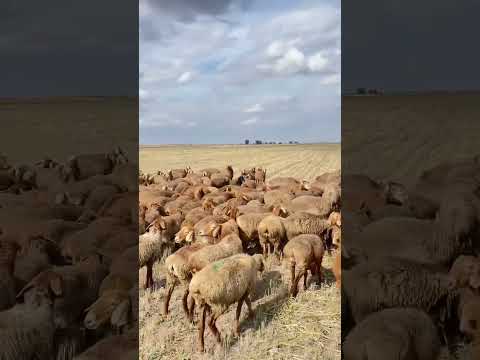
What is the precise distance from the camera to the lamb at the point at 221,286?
11.1ft

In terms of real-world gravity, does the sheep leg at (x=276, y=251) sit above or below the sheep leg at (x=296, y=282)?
above

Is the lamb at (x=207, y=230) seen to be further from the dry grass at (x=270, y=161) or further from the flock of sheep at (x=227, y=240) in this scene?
the dry grass at (x=270, y=161)

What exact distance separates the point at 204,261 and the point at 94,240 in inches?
34.9

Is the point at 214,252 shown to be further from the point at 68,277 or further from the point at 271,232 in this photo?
the point at 68,277

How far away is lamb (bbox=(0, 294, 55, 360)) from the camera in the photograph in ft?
7.97

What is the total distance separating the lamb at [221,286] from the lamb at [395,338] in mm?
1171

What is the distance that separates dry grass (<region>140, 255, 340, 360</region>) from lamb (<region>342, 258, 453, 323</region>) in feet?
2.23

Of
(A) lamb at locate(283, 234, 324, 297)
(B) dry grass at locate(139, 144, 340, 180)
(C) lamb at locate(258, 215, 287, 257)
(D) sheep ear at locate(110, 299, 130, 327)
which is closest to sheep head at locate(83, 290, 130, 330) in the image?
(D) sheep ear at locate(110, 299, 130, 327)

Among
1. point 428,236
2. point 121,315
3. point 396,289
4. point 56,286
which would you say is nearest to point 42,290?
point 56,286

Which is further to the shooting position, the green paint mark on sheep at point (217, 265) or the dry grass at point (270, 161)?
the dry grass at point (270, 161)

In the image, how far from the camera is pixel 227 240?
4.48 m

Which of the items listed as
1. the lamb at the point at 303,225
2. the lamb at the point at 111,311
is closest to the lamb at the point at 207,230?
the lamb at the point at 303,225

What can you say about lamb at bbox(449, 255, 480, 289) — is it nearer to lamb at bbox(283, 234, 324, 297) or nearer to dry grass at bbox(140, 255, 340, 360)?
dry grass at bbox(140, 255, 340, 360)

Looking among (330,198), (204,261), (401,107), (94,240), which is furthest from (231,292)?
(401,107)
